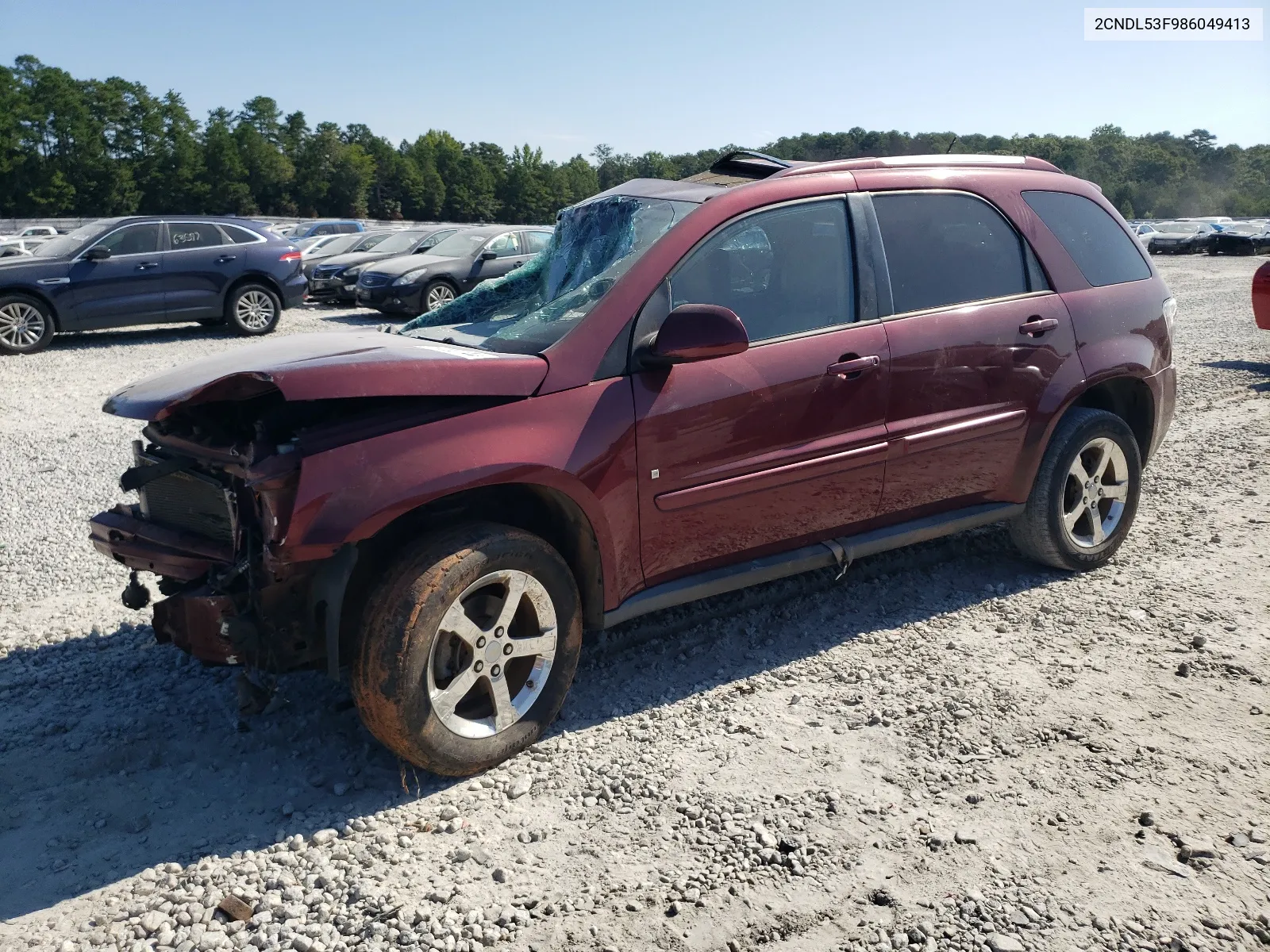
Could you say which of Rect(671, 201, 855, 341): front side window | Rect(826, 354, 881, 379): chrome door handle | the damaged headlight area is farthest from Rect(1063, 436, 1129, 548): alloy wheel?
the damaged headlight area

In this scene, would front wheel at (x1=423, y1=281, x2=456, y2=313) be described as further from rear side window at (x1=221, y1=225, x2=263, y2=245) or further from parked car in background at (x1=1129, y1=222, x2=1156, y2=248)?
parked car in background at (x1=1129, y1=222, x2=1156, y2=248)

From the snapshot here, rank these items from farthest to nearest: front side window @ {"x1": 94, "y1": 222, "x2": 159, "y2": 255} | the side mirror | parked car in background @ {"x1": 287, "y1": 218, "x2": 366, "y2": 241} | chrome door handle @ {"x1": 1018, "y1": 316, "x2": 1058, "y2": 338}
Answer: parked car in background @ {"x1": 287, "y1": 218, "x2": 366, "y2": 241} → front side window @ {"x1": 94, "y1": 222, "x2": 159, "y2": 255} → chrome door handle @ {"x1": 1018, "y1": 316, "x2": 1058, "y2": 338} → the side mirror

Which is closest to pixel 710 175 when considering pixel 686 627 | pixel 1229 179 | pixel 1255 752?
pixel 686 627

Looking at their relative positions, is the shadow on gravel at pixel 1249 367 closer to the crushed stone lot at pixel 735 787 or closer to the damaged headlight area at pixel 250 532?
the crushed stone lot at pixel 735 787

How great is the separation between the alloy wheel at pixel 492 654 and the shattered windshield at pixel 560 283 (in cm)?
89

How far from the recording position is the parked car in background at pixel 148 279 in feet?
42.1

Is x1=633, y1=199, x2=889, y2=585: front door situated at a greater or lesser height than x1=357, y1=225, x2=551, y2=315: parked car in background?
lesser

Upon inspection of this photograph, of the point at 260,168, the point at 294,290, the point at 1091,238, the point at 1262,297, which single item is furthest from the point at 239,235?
the point at 260,168

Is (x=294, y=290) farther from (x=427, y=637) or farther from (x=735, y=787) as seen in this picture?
(x=735, y=787)

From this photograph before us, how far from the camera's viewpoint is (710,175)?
14.9 feet

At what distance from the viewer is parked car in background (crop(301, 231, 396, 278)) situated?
22203 mm

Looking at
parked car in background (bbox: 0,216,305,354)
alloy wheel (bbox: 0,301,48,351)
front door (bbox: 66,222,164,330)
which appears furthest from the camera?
front door (bbox: 66,222,164,330)

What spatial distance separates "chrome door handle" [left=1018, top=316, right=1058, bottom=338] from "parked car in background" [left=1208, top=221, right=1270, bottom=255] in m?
38.6

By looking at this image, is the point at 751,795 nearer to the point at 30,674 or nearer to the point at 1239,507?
the point at 30,674
